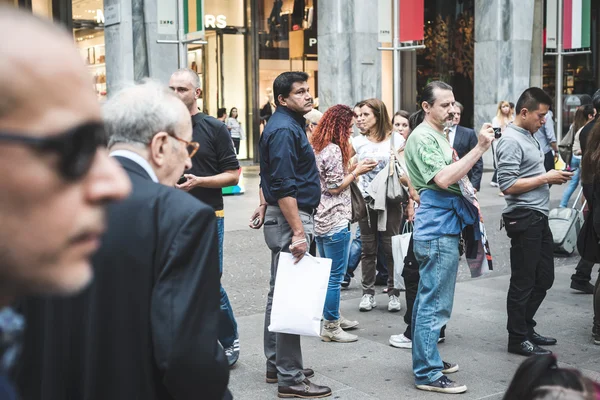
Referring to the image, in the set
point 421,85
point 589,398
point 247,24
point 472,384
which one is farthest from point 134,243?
point 421,85

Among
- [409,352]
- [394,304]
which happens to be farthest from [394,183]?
[409,352]

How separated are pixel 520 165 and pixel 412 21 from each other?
21.5 ft

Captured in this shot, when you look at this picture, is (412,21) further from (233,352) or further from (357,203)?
(233,352)

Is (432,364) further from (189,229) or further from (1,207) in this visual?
(1,207)

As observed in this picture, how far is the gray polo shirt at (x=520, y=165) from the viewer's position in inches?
242

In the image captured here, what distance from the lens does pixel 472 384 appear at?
5.62 meters

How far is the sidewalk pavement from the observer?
18.3ft

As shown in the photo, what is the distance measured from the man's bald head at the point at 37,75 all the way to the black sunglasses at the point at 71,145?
0.01m

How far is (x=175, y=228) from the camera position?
2.31 m

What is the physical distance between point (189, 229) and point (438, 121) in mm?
3529

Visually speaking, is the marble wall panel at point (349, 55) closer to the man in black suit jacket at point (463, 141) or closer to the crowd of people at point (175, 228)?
the man in black suit jacket at point (463, 141)

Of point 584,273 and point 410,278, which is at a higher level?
point 410,278

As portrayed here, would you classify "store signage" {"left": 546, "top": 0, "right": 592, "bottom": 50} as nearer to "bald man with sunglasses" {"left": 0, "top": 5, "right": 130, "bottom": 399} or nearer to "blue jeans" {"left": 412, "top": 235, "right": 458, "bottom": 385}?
"blue jeans" {"left": 412, "top": 235, "right": 458, "bottom": 385}

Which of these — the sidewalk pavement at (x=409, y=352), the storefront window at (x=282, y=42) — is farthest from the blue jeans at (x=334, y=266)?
the storefront window at (x=282, y=42)
